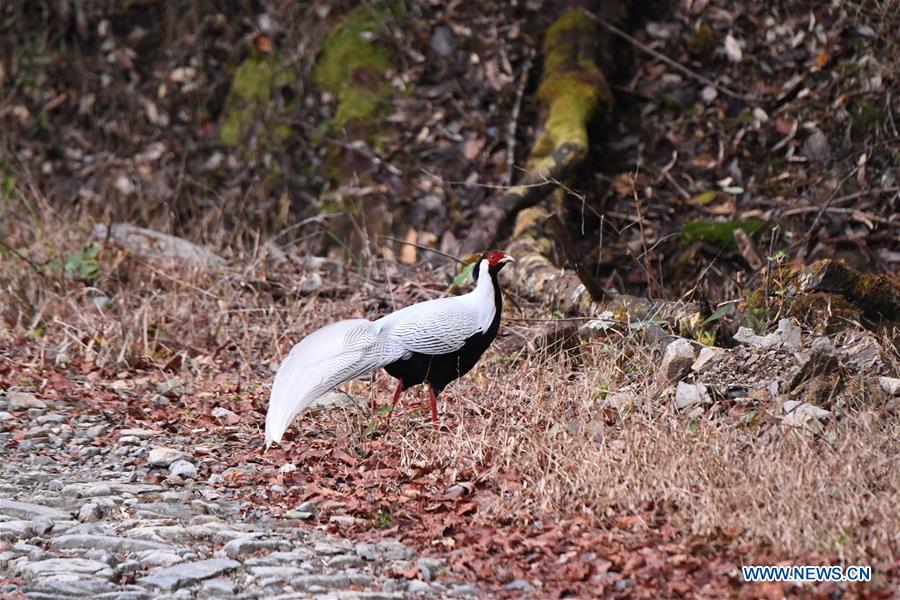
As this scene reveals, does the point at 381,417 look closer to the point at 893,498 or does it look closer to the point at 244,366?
the point at 244,366

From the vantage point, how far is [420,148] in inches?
299

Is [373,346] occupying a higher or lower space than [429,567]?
higher

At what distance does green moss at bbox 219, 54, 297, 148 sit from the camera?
8.04 meters

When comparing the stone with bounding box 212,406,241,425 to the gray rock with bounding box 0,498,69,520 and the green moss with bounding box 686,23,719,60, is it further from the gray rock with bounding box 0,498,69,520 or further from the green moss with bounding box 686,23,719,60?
the green moss with bounding box 686,23,719,60

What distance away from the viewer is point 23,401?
4.74 metres

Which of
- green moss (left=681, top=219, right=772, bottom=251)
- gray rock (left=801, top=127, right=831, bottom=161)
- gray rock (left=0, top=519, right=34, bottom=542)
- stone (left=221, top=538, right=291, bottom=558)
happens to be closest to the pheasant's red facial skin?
stone (left=221, top=538, right=291, bottom=558)

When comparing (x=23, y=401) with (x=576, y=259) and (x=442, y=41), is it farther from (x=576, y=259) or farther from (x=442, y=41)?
(x=442, y=41)

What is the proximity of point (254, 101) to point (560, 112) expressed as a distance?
2.44 meters

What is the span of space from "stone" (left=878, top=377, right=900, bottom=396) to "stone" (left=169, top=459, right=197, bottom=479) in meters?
2.46

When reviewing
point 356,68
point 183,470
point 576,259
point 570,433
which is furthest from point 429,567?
point 356,68

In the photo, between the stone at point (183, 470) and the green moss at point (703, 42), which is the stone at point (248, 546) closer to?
the stone at point (183, 470)

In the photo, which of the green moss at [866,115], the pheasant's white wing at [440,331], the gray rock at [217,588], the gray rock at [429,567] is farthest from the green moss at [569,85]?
the gray rock at [217,588]

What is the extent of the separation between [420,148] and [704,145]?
1.91m

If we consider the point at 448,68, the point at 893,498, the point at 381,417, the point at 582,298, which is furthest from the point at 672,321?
the point at 448,68
